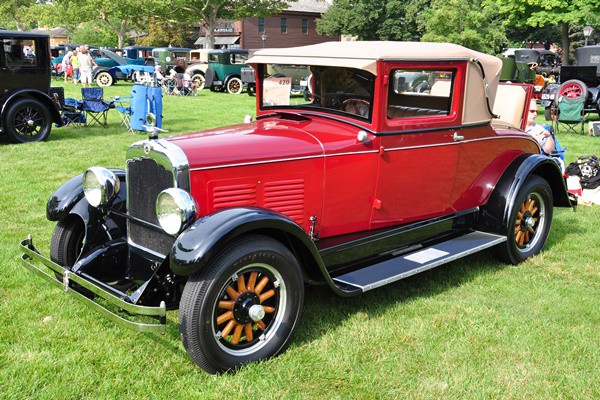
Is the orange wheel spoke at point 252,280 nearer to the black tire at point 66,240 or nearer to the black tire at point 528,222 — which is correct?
the black tire at point 66,240

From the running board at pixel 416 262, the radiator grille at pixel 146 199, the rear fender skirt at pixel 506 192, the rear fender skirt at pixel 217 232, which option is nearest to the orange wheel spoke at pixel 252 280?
the rear fender skirt at pixel 217 232

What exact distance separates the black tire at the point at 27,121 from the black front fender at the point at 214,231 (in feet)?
29.7

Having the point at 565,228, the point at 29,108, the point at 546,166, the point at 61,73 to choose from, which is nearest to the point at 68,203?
the point at 546,166

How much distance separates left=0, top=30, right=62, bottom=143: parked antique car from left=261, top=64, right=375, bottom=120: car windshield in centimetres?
771

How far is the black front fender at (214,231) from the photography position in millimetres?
3086

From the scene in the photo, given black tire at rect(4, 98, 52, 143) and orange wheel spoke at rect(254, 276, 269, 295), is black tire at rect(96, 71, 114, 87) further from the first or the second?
orange wheel spoke at rect(254, 276, 269, 295)

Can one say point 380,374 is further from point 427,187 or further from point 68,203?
point 68,203

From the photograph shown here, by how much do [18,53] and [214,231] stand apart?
9330mm

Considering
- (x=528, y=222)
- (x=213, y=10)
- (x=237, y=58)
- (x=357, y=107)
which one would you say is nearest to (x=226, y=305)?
(x=357, y=107)

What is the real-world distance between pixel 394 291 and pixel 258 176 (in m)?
1.66

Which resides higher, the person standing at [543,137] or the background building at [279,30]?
the background building at [279,30]

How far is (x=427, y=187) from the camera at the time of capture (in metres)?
4.60

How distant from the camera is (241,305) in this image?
3.38m

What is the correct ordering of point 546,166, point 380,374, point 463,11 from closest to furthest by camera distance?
point 380,374
point 546,166
point 463,11
